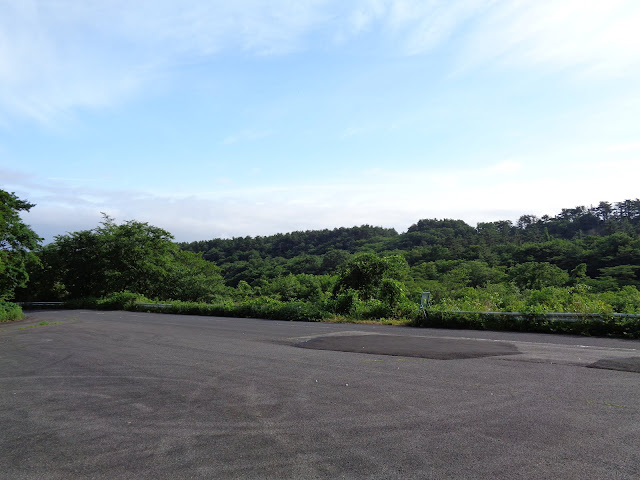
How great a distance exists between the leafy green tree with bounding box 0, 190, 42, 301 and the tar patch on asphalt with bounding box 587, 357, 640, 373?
28701mm

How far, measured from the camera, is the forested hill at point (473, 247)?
181 feet

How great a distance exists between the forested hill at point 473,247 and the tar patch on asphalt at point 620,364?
129 ft

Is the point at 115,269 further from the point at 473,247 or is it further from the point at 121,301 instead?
the point at 473,247

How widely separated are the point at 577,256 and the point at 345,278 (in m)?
50.0

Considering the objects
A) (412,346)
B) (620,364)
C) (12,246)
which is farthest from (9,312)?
(620,364)

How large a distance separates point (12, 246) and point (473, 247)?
70.6m

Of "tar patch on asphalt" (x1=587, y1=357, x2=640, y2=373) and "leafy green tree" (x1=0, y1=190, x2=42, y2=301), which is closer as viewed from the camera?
"tar patch on asphalt" (x1=587, y1=357, x2=640, y2=373)

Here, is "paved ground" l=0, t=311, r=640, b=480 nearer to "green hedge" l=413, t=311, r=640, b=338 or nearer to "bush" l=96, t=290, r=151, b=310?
"green hedge" l=413, t=311, r=640, b=338

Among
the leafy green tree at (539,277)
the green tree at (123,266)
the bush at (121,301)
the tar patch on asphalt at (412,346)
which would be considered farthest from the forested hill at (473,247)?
the tar patch on asphalt at (412,346)

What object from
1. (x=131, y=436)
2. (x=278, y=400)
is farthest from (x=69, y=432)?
(x=278, y=400)

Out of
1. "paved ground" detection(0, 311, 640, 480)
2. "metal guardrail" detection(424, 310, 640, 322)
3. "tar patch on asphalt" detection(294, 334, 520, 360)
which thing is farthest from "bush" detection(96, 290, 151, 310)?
"metal guardrail" detection(424, 310, 640, 322)

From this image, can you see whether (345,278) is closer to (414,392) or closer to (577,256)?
(414,392)

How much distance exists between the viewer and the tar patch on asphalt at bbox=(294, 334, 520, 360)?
8102mm

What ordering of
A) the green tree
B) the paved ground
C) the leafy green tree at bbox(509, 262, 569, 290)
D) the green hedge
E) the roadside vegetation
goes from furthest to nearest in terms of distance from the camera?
the leafy green tree at bbox(509, 262, 569, 290) < the green tree < the roadside vegetation < the green hedge < the paved ground
